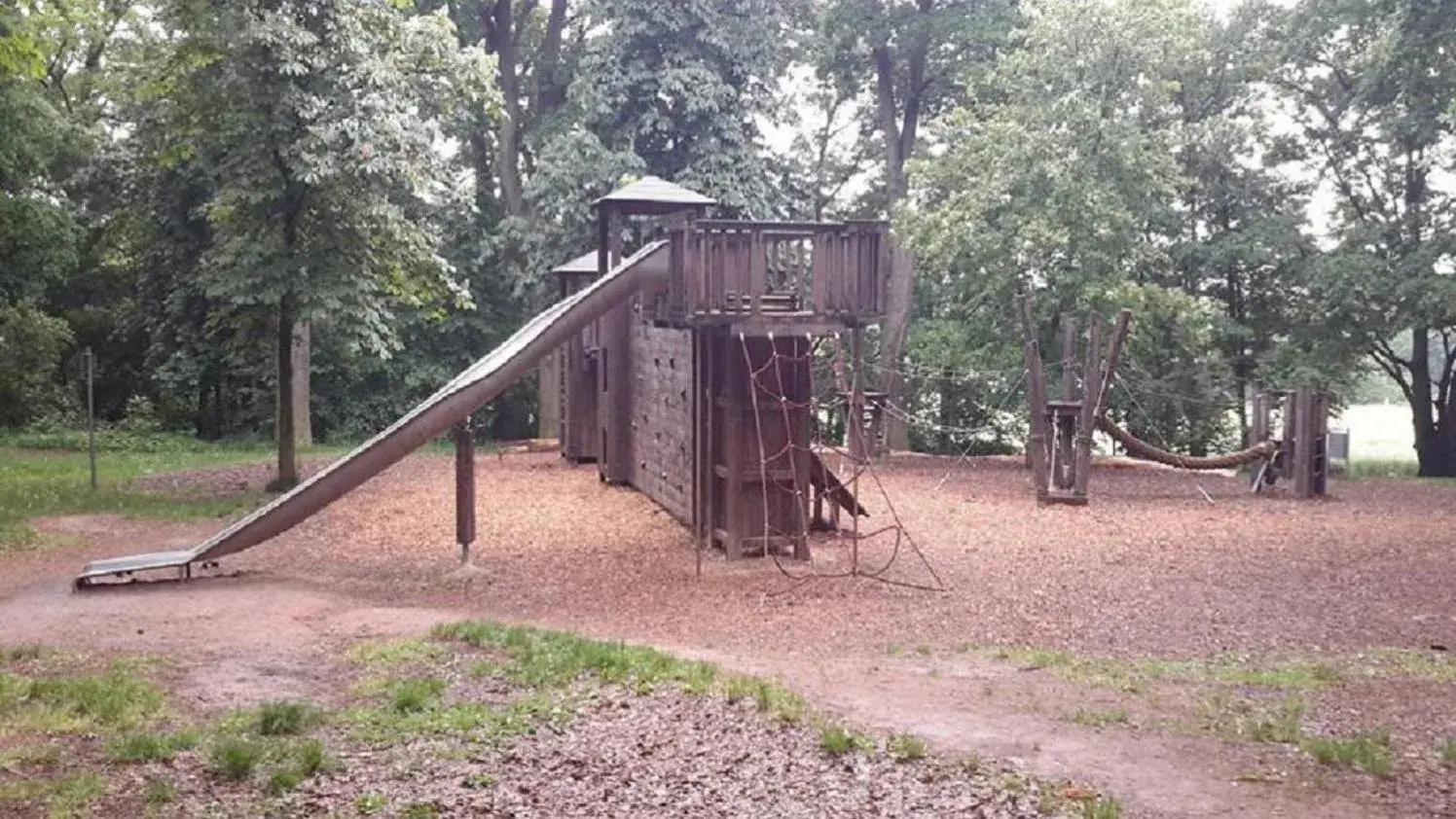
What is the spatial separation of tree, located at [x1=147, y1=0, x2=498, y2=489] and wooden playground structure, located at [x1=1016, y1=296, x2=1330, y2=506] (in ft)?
27.8

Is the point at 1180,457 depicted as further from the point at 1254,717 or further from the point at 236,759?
the point at 236,759

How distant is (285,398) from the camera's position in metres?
18.1

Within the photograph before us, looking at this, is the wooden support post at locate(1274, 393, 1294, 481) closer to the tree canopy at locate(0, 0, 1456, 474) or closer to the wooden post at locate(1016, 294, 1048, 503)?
the tree canopy at locate(0, 0, 1456, 474)

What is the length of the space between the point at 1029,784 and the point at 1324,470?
15314 mm

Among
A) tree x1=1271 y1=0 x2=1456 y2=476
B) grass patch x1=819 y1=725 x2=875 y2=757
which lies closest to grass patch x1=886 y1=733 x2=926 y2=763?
grass patch x1=819 y1=725 x2=875 y2=757

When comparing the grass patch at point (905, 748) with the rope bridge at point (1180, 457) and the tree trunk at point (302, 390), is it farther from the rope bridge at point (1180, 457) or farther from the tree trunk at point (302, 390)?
the tree trunk at point (302, 390)

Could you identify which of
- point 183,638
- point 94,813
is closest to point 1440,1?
point 183,638

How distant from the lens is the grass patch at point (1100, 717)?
7109 mm

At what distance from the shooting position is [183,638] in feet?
30.8

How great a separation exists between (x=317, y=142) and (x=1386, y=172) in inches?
809

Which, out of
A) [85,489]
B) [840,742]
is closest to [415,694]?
[840,742]

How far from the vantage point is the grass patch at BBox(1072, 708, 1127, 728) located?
7109 millimetres

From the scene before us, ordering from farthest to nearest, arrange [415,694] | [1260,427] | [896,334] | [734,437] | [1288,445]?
[896,334] → [1260,427] → [1288,445] → [734,437] → [415,694]

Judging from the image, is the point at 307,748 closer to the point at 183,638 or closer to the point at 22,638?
the point at 183,638
